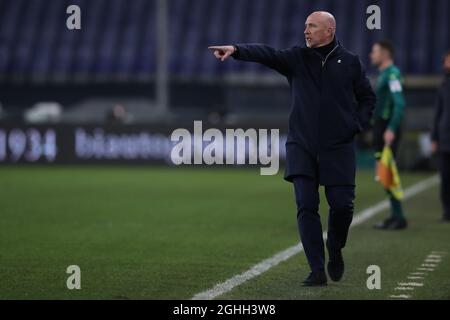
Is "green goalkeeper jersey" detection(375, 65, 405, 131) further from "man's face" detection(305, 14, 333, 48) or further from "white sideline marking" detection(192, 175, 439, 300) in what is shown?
"man's face" detection(305, 14, 333, 48)

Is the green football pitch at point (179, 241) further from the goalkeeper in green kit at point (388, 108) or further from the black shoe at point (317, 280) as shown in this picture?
the goalkeeper in green kit at point (388, 108)

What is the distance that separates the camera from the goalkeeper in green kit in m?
12.8

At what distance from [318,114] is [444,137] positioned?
20.3 ft

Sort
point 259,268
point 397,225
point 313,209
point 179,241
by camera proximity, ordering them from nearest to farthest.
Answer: point 313,209 < point 259,268 < point 179,241 < point 397,225

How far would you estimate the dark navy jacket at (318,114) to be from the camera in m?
8.48

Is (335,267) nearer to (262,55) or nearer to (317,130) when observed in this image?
(317,130)

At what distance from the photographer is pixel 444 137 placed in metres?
14.3

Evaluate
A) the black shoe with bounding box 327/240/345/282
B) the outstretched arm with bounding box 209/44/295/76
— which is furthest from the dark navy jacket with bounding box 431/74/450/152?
the outstretched arm with bounding box 209/44/295/76

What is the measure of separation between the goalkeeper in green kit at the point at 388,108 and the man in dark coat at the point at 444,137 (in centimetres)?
126

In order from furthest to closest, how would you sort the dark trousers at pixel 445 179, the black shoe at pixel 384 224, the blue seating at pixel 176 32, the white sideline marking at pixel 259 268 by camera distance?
the blue seating at pixel 176 32 → the dark trousers at pixel 445 179 → the black shoe at pixel 384 224 → the white sideline marking at pixel 259 268

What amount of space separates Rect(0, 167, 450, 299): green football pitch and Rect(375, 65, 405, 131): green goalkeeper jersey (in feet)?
4.32

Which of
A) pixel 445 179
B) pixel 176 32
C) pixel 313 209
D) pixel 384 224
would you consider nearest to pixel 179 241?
pixel 384 224

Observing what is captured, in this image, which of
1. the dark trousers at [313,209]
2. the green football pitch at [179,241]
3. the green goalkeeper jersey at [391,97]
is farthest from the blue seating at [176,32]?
the dark trousers at [313,209]
